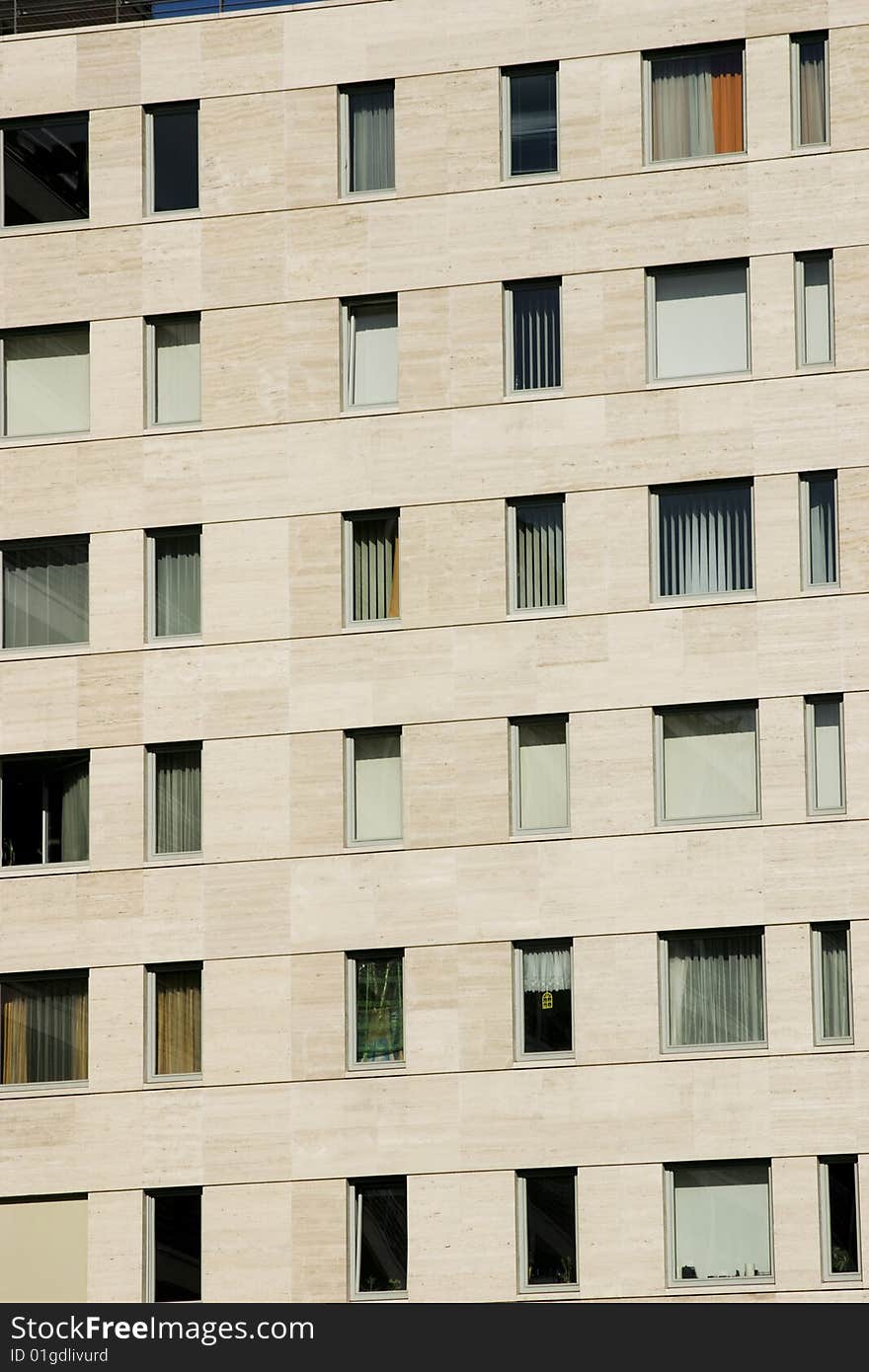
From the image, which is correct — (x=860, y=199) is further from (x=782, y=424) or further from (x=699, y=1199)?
(x=699, y=1199)

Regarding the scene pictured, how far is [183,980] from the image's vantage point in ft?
138

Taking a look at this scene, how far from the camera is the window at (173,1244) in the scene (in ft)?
135

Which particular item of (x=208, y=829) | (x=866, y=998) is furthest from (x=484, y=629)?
(x=866, y=998)

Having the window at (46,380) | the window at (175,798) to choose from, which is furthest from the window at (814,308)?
the window at (46,380)

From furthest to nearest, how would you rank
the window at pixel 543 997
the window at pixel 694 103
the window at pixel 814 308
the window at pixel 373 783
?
the window at pixel 694 103 < the window at pixel 373 783 < the window at pixel 814 308 < the window at pixel 543 997

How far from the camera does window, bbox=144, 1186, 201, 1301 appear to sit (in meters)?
41.2

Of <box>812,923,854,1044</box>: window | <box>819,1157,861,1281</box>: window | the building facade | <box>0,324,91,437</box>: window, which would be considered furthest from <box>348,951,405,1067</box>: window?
<box>0,324,91,437</box>: window

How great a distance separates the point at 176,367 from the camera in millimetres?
44250

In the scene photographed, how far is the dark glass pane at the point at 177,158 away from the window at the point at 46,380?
262cm

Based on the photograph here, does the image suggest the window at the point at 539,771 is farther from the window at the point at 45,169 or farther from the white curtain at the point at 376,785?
the window at the point at 45,169

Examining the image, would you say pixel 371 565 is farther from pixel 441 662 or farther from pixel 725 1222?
pixel 725 1222

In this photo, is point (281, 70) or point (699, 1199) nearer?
point (699, 1199)

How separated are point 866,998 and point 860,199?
41.2 ft

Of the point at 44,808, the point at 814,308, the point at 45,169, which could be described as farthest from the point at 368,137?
the point at 44,808
